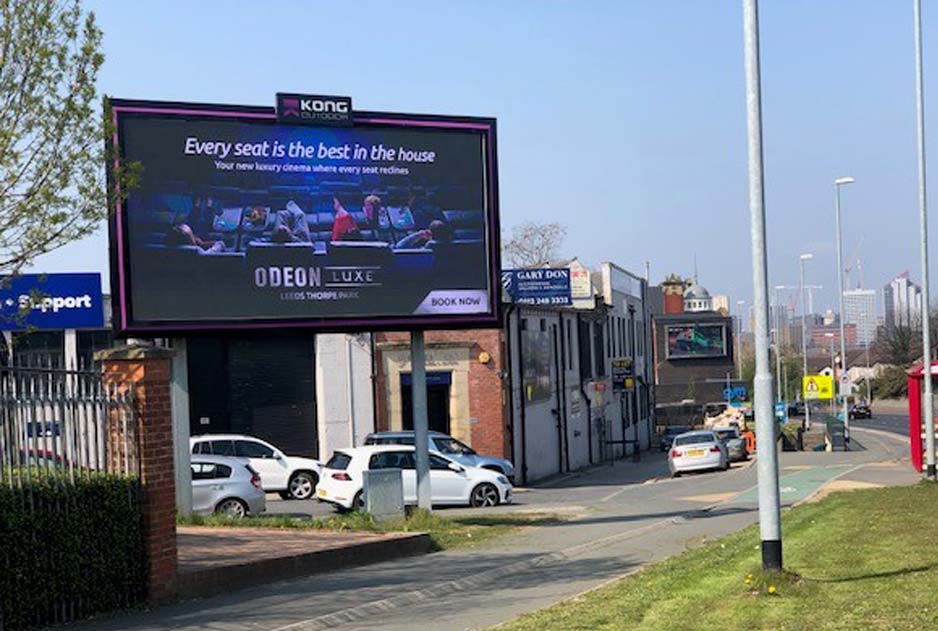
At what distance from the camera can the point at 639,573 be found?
15.8 meters

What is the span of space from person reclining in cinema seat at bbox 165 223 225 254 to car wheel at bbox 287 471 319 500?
13977 mm

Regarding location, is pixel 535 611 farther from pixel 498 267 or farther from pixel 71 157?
pixel 498 267

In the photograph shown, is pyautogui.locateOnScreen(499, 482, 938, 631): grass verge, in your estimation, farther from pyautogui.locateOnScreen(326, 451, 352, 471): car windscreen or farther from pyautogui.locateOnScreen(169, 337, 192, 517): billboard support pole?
pyautogui.locateOnScreen(326, 451, 352, 471): car windscreen

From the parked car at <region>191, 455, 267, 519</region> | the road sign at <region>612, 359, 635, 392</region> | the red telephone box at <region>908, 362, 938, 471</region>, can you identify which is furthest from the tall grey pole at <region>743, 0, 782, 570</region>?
the road sign at <region>612, 359, 635, 392</region>

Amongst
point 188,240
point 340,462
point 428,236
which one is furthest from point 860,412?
point 188,240

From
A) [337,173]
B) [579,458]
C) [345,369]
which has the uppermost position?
[337,173]

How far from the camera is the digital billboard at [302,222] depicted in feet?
69.4

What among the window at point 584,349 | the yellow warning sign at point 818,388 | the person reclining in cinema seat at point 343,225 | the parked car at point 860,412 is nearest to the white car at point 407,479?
the person reclining in cinema seat at point 343,225

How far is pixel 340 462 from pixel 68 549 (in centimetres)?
1631

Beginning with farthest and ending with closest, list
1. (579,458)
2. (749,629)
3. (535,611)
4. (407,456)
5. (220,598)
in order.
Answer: (579,458) → (407,456) → (220,598) → (535,611) → (749,629)

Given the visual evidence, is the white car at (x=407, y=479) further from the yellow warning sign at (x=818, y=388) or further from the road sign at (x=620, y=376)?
the yellow warning sign at (x=818, y=388)

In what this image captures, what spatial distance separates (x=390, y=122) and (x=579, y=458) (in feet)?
102

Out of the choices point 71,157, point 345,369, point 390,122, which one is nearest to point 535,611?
point 71,157

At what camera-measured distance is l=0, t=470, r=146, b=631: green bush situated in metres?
11.9
